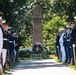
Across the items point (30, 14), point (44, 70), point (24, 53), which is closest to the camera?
point (44, 70)

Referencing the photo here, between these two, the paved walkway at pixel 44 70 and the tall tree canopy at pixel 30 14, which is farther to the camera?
the tall tree canopy at pixel 30 14

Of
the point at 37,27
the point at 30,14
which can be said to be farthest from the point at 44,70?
the point at 30,14

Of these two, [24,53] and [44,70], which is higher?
[24,53]

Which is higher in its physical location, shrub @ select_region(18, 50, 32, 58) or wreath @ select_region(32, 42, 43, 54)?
wreath @ select_region(32, 42, 43, 54)

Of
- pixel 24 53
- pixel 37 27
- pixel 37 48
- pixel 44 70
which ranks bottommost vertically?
pixel 44 70

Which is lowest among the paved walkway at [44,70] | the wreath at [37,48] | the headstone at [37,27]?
the paved walkway at [44,70]

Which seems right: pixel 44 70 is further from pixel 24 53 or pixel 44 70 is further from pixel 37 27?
pixel 37 27

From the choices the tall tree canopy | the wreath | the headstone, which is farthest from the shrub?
the tall tree canopy

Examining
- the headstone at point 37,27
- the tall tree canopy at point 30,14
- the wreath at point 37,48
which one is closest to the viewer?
the tall tree canopy at point 30,14

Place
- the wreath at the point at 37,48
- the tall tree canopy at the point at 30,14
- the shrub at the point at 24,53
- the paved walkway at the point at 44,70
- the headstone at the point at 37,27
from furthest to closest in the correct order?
1. the headstone at the point at 37,27
2. the shrub at the point at 24,53
3. the wreath at the point at 37,48
4. the tall tree canopy at the point at 30,14
5. the paved walkway at the point at 44,70

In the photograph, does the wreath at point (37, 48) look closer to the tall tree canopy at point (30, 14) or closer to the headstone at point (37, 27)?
the headstone at point (37, 27)

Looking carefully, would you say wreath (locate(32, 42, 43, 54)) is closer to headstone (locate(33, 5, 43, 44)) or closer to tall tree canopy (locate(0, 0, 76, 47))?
headstone (locate(33, 5, 43, 44))

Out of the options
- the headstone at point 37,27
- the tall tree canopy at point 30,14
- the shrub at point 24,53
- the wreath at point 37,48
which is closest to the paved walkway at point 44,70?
the tall tree canopy at point 30,14

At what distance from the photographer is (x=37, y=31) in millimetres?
48031
